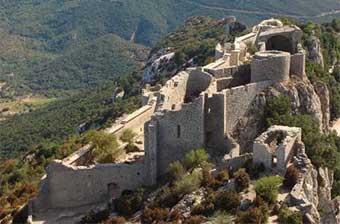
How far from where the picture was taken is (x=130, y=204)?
110 feet

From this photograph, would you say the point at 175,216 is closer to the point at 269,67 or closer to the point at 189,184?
the point at 189,184

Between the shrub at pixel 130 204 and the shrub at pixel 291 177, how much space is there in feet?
22.0

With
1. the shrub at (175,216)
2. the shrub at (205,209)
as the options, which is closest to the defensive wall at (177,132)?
the shrub at (175,216)

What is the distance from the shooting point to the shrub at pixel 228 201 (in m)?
29.6

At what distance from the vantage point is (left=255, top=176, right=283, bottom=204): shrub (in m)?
29.2

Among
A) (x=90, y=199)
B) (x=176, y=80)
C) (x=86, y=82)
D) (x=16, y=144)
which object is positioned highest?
(x=176, y=80)

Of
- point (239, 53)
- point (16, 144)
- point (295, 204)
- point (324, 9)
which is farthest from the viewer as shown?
point (324, 9)

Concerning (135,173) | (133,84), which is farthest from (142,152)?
(133,84)

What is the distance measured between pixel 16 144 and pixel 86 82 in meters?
91.5

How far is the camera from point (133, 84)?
92.9 meters

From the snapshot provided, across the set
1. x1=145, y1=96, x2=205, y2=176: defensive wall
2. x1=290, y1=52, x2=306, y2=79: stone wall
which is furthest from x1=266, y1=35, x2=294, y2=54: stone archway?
x1=145, y1=96, x2=205, y2=176: defensive wall

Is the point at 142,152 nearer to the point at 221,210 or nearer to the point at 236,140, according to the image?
the point at 236,140

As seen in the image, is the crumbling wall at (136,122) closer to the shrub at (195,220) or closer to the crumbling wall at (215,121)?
the crumbling wall at (215,121)

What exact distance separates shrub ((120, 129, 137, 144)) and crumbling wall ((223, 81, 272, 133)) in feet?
21.1
